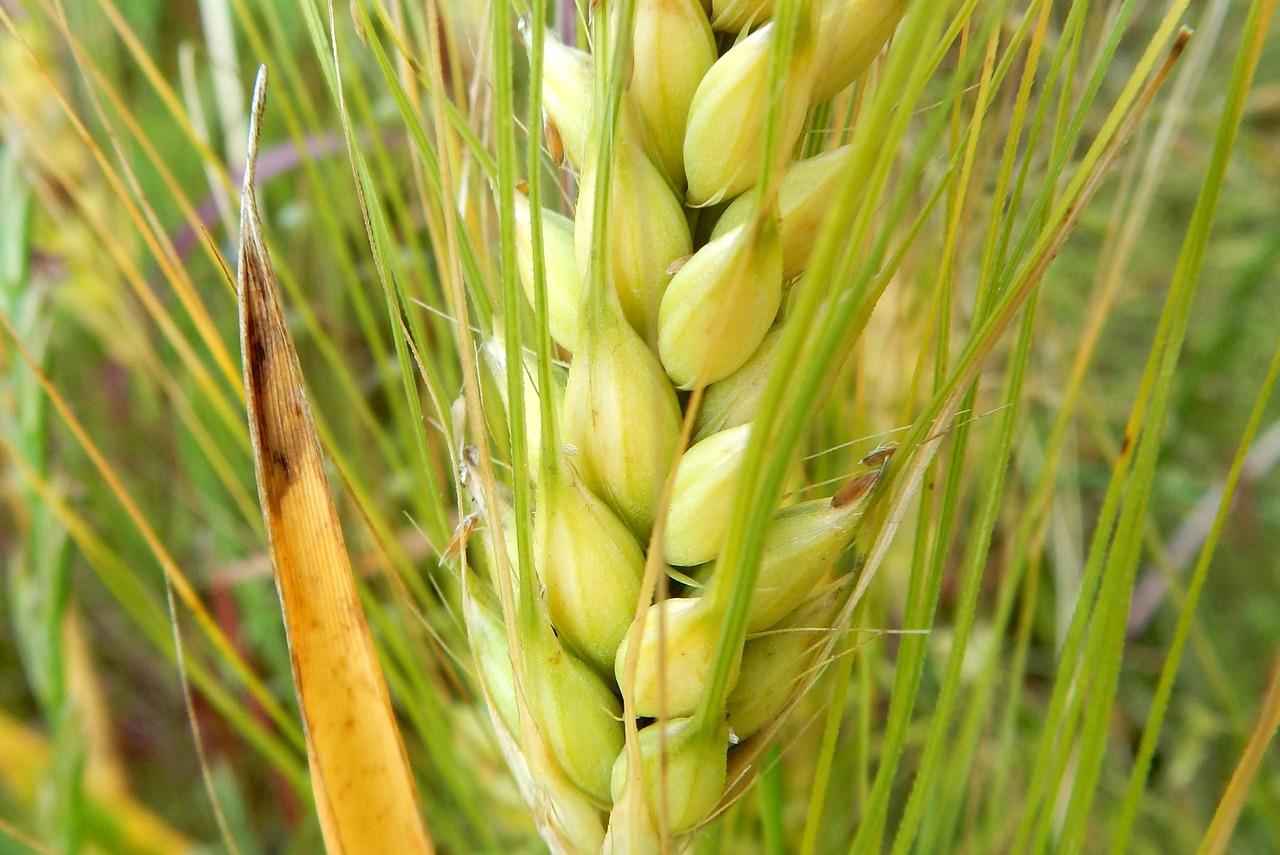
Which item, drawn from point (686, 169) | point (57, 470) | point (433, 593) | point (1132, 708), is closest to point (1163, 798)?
point (1132, 708)

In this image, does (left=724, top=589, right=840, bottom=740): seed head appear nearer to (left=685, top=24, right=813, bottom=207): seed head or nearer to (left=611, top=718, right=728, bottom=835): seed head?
(left=611, top=718, right=728, bottom=835): seed head

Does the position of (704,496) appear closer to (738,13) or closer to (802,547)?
(802,547)

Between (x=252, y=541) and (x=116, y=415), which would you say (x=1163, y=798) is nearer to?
(x=252, y=541)

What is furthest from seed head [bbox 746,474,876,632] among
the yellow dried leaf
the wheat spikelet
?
the yellow dried leaf

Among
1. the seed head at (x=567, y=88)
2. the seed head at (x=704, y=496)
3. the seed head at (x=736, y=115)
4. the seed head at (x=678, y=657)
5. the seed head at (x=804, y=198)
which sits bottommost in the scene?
the seed head at (x=678, y=657)

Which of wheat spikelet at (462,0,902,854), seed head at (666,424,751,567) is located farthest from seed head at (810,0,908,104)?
seed head at (666,424,751,567)

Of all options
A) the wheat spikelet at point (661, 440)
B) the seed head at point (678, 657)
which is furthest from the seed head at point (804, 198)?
the seed head at point (678, 657)

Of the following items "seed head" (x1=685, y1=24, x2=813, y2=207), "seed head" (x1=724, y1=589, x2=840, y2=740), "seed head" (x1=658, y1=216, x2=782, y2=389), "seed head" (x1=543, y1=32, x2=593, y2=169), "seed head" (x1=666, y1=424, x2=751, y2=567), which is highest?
"seed head" (x1=543, y1=32, x2=593, y2=169)

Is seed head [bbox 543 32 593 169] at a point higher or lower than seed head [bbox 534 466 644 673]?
higher

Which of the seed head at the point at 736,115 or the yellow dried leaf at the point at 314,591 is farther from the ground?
the seed head at the point at 736,115

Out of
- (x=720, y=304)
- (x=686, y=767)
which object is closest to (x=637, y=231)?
(x=720, y=304)

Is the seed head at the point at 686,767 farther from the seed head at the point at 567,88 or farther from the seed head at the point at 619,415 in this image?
the seed head at the point at 567,88
